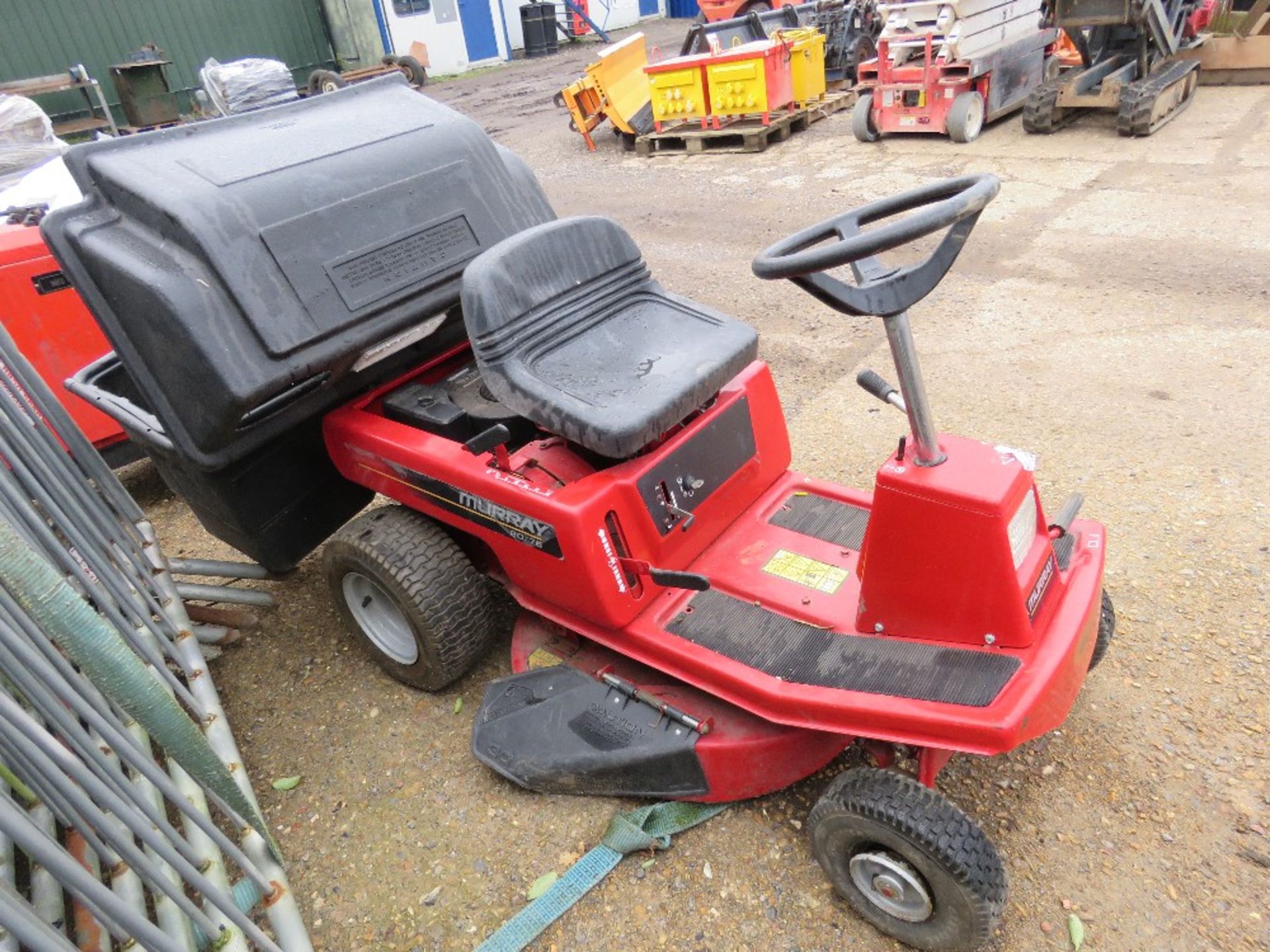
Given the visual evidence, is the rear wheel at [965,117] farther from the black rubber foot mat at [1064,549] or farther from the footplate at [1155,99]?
the black rubber foot mat at [1064,549]

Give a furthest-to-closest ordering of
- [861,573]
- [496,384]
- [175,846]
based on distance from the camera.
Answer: [496,384], [861,573], [175,846]

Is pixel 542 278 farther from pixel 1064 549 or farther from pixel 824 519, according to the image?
pixel 1064 549

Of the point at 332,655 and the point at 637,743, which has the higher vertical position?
the point at 637,743

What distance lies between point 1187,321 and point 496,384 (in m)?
3.88

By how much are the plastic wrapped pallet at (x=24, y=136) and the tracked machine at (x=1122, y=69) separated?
318 inches

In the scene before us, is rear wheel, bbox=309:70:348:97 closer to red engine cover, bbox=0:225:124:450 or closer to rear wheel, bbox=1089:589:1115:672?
red engine cover, bbox=0:225:124:450

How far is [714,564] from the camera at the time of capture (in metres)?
2.57

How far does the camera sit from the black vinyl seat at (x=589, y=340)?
2.26 m

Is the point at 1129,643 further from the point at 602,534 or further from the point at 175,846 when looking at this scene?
the point at 175,846

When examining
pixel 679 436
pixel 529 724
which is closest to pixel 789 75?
pixel 679 436

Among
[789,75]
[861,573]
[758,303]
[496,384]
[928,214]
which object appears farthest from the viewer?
[789,75]

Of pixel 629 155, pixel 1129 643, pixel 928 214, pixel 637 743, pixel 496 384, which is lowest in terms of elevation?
pixel 629 155

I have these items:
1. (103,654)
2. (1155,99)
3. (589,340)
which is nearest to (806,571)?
(589,340)

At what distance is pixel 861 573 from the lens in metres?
2.17
